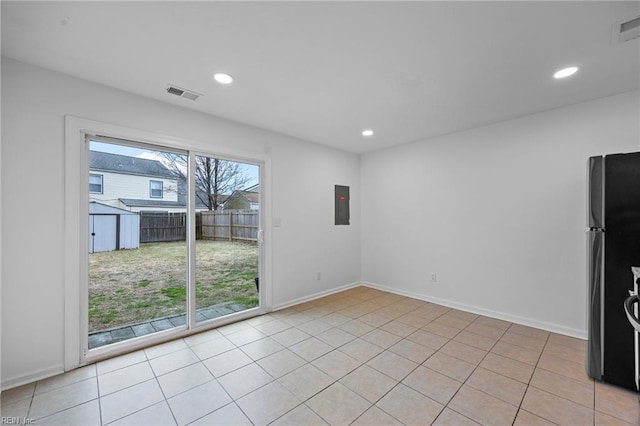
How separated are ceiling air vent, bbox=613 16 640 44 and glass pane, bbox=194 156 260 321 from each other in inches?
139

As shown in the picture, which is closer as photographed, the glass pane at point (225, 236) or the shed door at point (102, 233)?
the shed door at point (102, 233)

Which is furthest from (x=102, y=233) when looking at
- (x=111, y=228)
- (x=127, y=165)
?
(x=127, y=165)

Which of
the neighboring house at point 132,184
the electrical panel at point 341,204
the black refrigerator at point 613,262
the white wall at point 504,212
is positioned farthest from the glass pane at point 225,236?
the black refrigerator at point 613,262

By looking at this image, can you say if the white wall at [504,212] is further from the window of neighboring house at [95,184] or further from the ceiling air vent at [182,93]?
the window of neighboring house at [95,184]

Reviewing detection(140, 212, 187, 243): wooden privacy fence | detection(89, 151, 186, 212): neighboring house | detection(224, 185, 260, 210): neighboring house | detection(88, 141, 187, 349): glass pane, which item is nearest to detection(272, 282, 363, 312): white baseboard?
detection(88, 141, 187, 349): glass pane

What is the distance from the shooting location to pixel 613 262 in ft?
7.01

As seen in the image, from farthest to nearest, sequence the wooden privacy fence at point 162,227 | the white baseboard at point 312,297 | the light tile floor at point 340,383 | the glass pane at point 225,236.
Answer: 1. the white baseboard at point 312,297
2. the glass pane at point 225,236
3. the wooden privacy fence at point 162,227
4. the light tile floor at point 340,383

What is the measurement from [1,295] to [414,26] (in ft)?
11.7

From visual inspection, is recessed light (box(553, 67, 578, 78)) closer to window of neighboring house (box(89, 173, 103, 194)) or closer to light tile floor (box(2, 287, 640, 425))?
light tile floor (box(2, 287, 640, 425))

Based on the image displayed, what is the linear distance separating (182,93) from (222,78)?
565mm

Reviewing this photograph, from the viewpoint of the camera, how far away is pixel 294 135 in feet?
13.3

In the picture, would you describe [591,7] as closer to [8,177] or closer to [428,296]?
[428,296]

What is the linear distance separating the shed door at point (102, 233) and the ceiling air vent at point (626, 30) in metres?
4.32

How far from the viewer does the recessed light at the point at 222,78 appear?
7.68 ft
